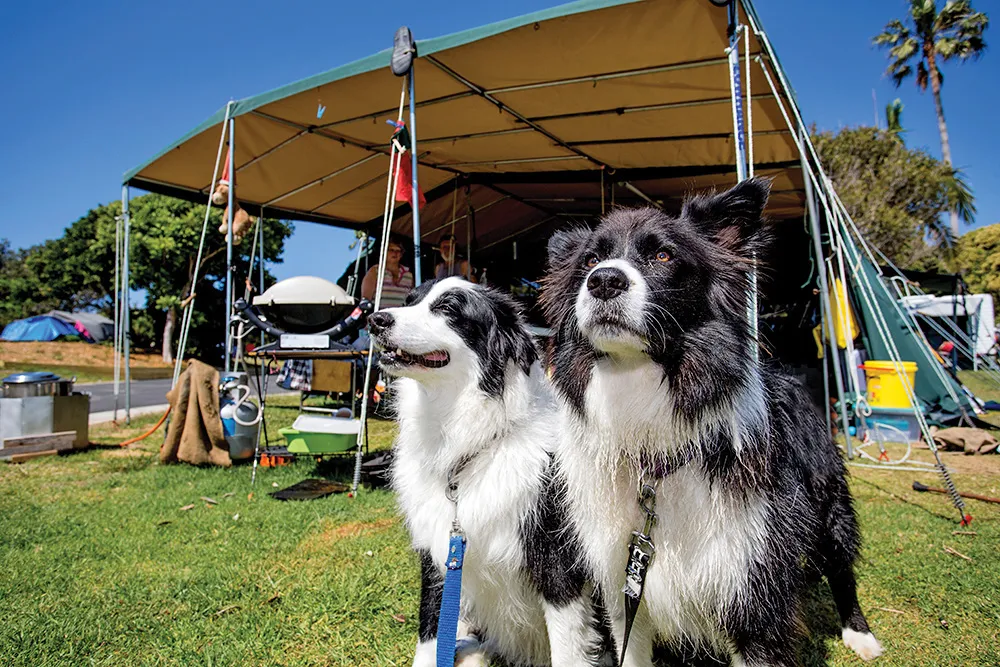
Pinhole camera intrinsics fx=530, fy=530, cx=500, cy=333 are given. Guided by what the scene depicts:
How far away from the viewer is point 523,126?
5.89 m

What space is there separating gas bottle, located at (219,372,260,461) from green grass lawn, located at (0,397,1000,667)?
2.93 feet

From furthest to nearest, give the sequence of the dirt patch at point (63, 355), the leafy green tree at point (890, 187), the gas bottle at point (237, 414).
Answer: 1. the dirt patch at point (63, 355)
2. the leafy green tree at point (890, 187)
3. the gas bottle at point (237, 414)

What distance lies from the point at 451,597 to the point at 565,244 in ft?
4.24

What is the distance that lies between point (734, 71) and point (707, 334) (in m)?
2.43

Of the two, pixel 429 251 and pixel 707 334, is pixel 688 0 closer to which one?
pixel 707 334

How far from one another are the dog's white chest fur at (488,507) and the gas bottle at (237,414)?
4.00m

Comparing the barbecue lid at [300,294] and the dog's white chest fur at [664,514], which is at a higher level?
the barbecue lid at [300,294]

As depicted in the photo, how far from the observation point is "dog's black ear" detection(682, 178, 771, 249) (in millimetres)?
1624

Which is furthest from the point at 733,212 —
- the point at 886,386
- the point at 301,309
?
the point at 886,386

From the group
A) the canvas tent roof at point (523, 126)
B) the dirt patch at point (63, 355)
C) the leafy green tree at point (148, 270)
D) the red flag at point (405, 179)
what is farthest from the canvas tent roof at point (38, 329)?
the red flag at point (405, 179)

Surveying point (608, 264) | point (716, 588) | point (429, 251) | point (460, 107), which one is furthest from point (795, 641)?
point (429, 251)

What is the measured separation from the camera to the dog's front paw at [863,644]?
213 cm

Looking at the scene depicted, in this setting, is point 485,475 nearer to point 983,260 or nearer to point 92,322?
point 983,260

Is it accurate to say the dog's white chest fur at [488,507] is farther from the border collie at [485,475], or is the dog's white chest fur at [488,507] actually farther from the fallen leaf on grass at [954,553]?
the fallen leaf on grass at [954,553]
